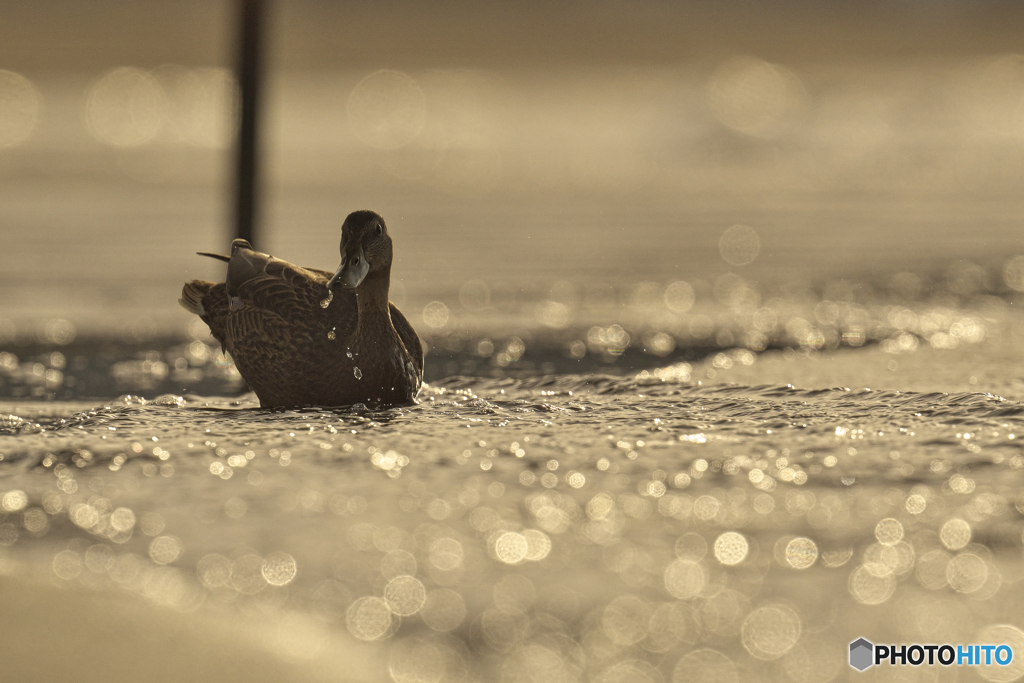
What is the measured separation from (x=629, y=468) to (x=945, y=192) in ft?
63.0

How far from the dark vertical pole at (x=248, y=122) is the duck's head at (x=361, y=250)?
8.93 feet

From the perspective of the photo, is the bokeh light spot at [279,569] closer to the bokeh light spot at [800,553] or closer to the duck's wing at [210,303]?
the bokeh light spot at [800,553]

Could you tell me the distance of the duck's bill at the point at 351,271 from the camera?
5578 millimetres

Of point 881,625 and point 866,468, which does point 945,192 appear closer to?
point 866,468

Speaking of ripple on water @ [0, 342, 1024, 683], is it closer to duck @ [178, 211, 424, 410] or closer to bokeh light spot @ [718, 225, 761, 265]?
duck @ [178, 211, 424, 410]

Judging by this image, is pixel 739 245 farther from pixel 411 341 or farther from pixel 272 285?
pixel 272 285

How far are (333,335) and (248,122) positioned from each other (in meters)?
3.06

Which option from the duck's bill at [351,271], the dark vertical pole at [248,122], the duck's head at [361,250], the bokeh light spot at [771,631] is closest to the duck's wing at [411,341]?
the duck's head at [361,250]

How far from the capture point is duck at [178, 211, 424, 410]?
5.74 meters

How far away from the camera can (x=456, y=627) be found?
9.91 ft

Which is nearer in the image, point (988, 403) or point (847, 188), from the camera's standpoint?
point (988, 403)

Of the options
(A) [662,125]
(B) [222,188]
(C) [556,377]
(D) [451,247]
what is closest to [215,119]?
(A) [662,125]

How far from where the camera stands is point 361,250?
579 centimetres

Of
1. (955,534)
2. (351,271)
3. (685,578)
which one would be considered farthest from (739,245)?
(685,578)
